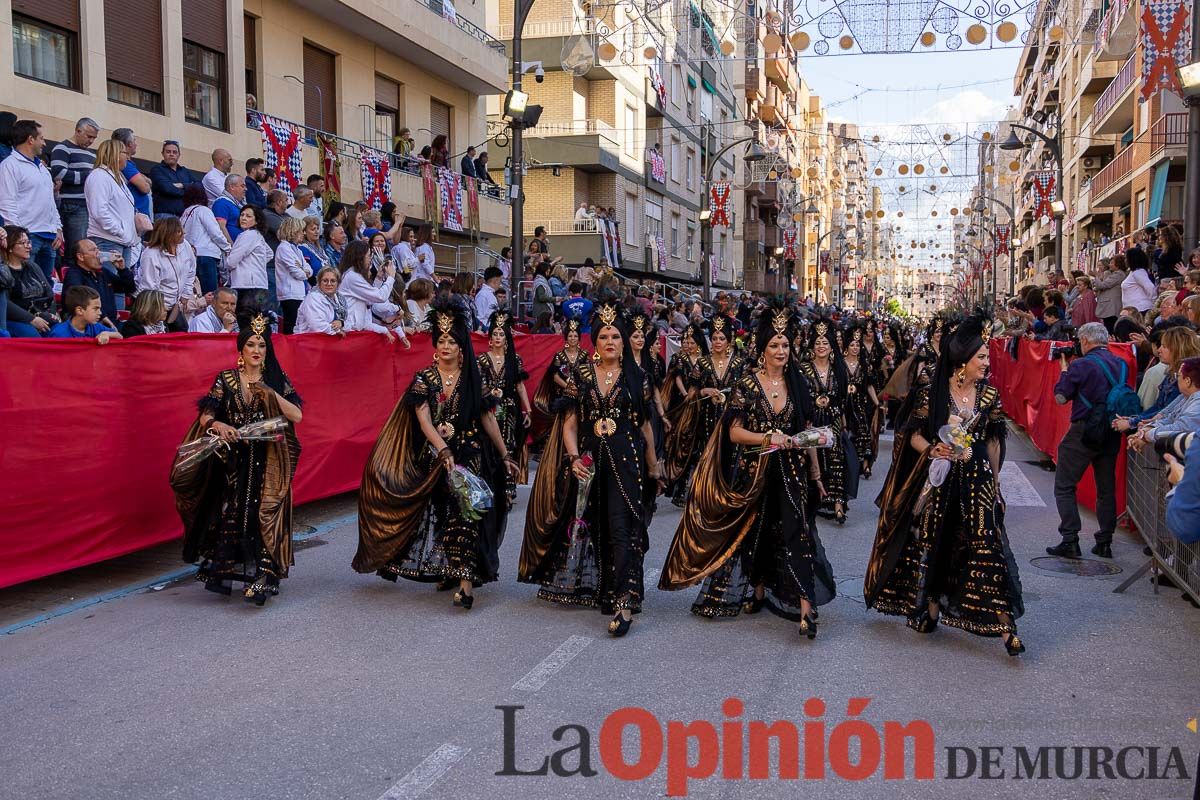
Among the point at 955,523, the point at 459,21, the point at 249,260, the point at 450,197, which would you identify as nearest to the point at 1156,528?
the point at 955,523

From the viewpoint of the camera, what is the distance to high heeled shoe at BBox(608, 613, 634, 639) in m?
6.31

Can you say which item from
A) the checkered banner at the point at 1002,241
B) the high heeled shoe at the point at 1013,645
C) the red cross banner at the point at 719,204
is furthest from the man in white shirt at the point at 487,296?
the checkered banner at the point at 1002,241

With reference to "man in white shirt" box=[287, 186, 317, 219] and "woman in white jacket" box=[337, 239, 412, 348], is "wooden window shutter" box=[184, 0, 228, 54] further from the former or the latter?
"woman in white jacket" box=[337, 239, 412, 348]

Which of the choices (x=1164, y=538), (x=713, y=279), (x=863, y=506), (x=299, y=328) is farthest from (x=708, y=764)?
(x=713, y=279)

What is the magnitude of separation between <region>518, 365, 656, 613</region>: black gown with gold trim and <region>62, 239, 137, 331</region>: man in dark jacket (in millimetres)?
4250

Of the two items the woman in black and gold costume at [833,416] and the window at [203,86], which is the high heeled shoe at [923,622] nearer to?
the woman in black and gold costume at [833,416]

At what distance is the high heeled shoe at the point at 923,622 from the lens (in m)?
6.27

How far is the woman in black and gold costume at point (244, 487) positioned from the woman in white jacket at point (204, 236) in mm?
4935

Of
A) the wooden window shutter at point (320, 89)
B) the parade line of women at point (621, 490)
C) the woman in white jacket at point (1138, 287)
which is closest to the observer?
the parade line of women at point (621, 490)

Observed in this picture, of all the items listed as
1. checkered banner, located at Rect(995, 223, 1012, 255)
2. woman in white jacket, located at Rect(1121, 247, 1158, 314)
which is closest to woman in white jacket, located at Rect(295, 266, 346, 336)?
woman in white jacket, located at Rect(1121, 247, 1158, 314)

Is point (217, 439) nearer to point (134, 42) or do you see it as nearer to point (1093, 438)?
point (1093, 438)

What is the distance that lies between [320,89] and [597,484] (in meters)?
15.1

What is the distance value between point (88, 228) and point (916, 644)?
852 centimetres

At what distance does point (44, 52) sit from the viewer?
527 inches
